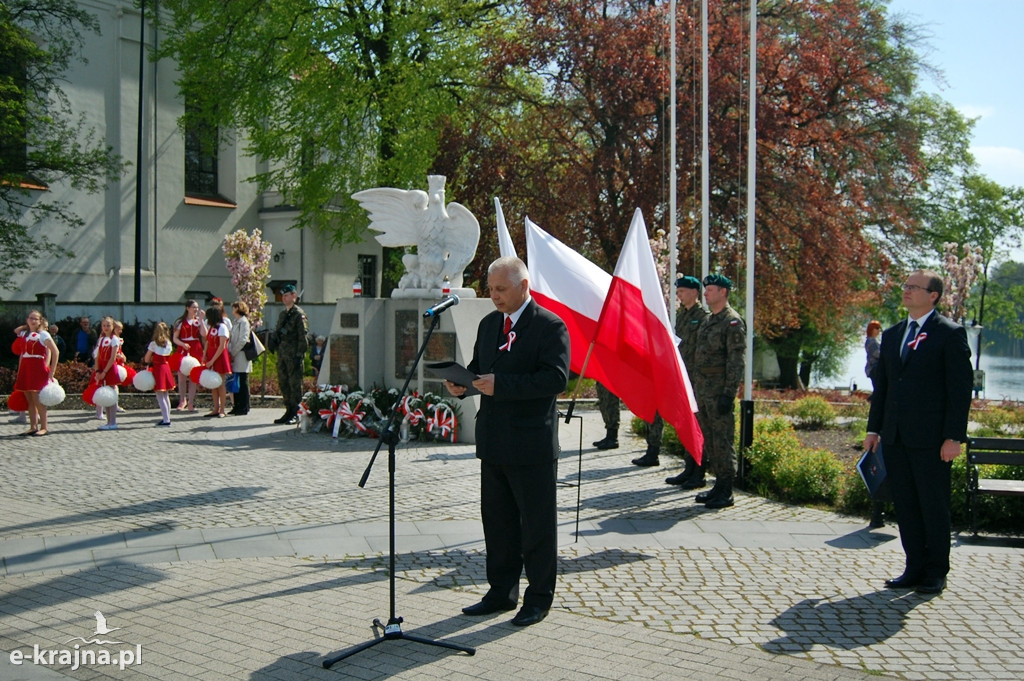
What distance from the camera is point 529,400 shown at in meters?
5.79

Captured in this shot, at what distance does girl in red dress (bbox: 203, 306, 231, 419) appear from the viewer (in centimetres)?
1600

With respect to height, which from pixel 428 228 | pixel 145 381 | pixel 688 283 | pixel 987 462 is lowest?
pixel 987 462

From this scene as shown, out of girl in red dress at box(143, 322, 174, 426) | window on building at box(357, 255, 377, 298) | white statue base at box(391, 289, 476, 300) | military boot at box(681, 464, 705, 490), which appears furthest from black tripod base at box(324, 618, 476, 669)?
window on building at box(357, 255, 377, 298)

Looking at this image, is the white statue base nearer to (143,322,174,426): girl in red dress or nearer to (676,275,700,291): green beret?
(143,322,174,426): girl in red dress

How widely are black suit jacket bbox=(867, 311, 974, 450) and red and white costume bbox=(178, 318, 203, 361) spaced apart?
12.9 meters

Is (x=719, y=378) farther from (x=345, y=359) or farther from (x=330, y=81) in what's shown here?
(x=330, y=81)

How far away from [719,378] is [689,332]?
922 mm

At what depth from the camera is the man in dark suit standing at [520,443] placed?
5727 mm

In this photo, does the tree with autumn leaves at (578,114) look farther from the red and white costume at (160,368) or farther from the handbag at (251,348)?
the red and white costume at (160,368)

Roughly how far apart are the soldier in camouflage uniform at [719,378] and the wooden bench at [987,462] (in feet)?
6.68

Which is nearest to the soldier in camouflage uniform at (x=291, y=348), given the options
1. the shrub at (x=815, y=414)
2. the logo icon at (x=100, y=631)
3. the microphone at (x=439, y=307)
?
the shrub at (x=815, y=414)

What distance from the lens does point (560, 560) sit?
7316mm

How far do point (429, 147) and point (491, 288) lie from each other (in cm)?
2189

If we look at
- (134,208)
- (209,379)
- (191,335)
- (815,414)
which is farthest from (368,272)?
(815,414)
